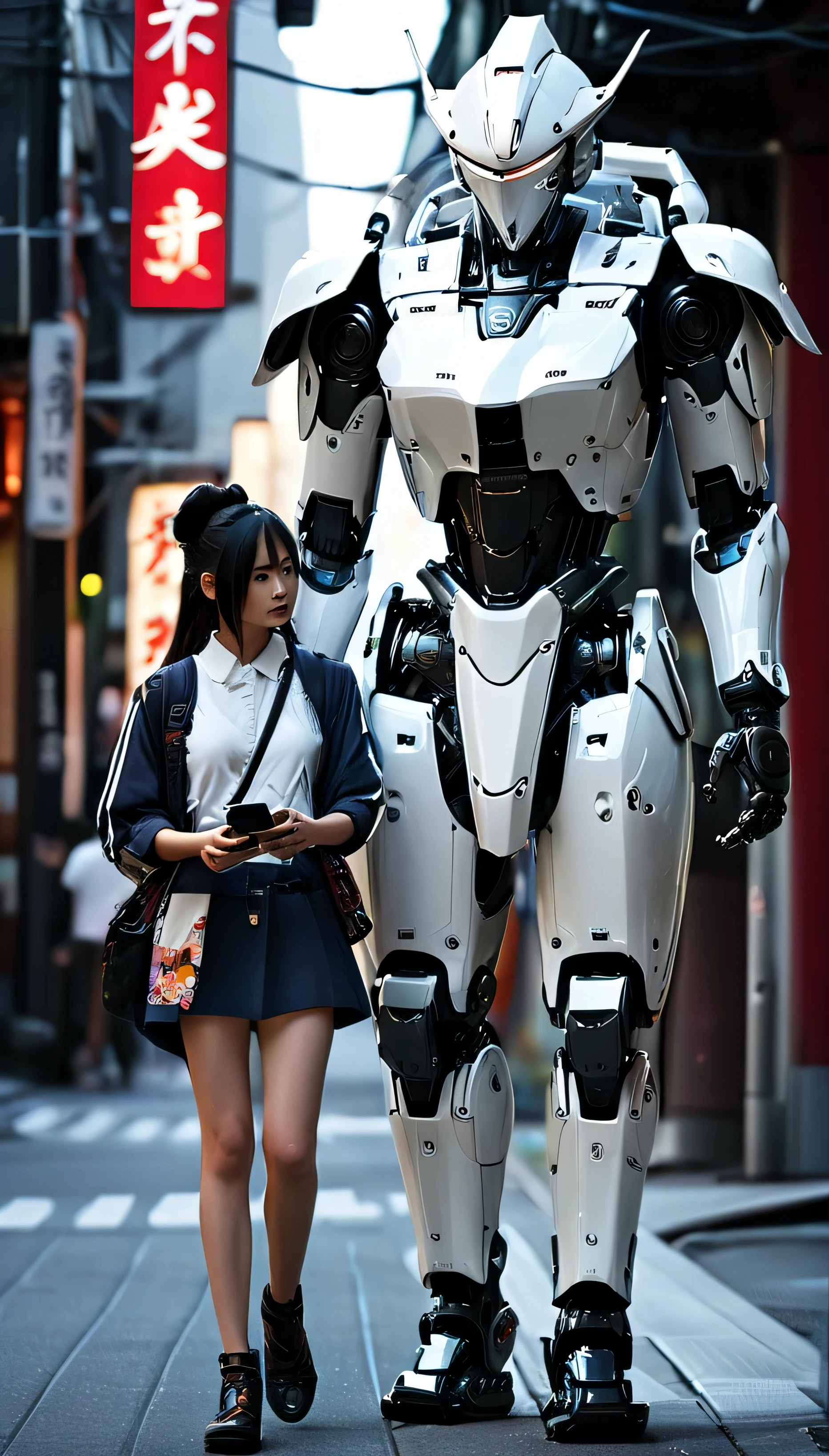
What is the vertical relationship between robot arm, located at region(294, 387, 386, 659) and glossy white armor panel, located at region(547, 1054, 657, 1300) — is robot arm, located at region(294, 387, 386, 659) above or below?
above

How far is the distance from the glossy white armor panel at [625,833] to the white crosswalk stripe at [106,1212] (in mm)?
2393

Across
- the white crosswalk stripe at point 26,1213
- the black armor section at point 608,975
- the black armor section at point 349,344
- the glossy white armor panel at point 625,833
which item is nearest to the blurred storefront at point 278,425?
the black armor section at point 349,344

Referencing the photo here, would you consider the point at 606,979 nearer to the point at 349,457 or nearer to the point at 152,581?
the point at 349,457

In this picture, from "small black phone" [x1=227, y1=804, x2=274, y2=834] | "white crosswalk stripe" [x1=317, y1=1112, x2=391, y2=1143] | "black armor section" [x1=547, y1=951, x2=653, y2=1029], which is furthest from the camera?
"white crosswalk stripe" [x1=317, y1=1112, x2=391, y2=1143]

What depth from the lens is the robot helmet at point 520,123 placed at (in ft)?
8.34

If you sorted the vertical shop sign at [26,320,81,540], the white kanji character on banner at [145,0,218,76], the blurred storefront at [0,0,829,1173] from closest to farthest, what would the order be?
1. the white kanji character on banner at [145,0,218,76]
2. the blurred storefront at [0,0,829,1173]
3. the vertical shop sign at [26,320,81,540]

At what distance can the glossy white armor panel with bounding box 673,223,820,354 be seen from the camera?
2.55 m

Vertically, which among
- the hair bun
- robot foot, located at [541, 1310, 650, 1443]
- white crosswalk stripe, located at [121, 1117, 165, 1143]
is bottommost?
white crosswalk stripe, located at [121, 1117, 165, 1143]

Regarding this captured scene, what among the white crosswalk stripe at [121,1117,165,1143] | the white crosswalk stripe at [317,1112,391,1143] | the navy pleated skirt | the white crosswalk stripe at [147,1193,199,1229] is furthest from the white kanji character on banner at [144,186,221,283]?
the white crosswalk stripe at [317,1112,391,1143]

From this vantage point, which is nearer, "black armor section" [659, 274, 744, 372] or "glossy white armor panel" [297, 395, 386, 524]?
"black armor section" [659, 274, 744, 372]

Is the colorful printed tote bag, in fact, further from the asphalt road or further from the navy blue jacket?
the asphalt road

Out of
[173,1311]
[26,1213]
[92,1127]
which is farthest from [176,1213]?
[92,1127]

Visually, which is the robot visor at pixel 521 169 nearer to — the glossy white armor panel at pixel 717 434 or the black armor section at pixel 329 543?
the glossy white armor panel at pixel 717 434

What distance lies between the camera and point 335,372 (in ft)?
9.18
